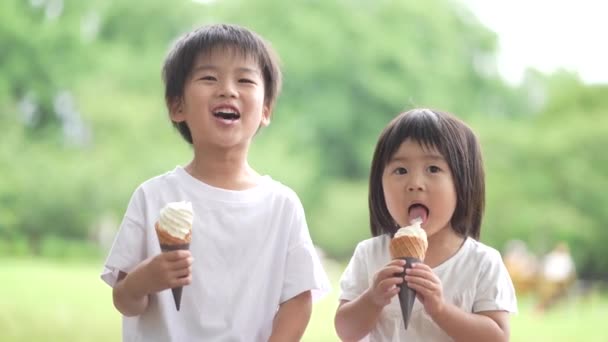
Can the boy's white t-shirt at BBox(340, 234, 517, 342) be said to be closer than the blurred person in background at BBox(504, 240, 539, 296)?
Yes

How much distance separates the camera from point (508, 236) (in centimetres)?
389

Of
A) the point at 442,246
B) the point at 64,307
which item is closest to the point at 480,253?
the point at 442,246

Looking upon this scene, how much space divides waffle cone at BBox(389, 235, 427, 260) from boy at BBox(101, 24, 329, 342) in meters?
0.22

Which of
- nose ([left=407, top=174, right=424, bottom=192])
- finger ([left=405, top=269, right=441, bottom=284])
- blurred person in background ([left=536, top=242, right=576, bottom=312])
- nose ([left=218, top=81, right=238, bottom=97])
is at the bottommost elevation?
finger ([left=405, top=269, right=441, bottom=284])

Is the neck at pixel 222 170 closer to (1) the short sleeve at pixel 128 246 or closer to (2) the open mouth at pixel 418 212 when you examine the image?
(1) the short sleeve at pixel 128 246

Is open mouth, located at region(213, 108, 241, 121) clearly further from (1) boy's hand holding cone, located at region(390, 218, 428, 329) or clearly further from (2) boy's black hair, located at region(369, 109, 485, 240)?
(1) boy's hand holding cone, located at region(390, 218, 428, 329)

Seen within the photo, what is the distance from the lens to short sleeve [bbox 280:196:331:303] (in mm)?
1648

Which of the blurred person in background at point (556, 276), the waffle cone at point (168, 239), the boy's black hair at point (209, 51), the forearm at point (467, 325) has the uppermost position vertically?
the blurred person in background at point (556, 276)

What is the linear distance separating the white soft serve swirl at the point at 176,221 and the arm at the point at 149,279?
33 millimetres

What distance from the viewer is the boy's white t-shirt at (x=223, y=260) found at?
63.6 inches

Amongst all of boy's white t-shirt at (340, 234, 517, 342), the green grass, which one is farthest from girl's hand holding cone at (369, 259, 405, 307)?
the green grass

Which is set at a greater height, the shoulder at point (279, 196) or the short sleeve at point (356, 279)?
the shoulder at point (279, 196)

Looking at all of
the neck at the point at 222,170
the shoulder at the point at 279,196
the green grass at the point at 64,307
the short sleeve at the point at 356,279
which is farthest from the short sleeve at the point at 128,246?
the green grass at the point at 64,307

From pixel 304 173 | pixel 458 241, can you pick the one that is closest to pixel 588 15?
pixel 304 173
